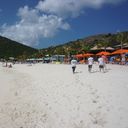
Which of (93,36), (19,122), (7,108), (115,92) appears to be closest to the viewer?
Answer: (19,122)

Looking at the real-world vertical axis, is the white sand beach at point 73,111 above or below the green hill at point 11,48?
below

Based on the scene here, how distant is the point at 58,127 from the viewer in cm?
801

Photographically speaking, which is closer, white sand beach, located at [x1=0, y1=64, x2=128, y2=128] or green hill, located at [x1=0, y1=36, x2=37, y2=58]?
white sand beach, located at [x1=0, y1=64, x2=128, y2=128]

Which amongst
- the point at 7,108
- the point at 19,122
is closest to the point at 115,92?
the point at 19,122

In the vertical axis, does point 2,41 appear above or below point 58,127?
above

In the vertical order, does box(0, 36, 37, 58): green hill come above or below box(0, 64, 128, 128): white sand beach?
above

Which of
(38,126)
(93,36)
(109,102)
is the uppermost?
(93,36)

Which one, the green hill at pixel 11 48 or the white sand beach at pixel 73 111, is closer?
the white sand beach at pixel 73 111

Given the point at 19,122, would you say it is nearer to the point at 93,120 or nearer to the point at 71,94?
the point at 93,120

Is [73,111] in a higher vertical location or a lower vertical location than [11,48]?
lower

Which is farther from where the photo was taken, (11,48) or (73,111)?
(11,48)

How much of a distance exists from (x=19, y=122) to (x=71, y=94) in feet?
11.1

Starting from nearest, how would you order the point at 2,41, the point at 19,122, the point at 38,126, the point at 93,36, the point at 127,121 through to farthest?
the point at 127,121, the point at 38,126, the point at 19,122, the point at 93,36, the point at 2,41

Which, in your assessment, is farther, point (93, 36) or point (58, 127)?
point (93, 36)
